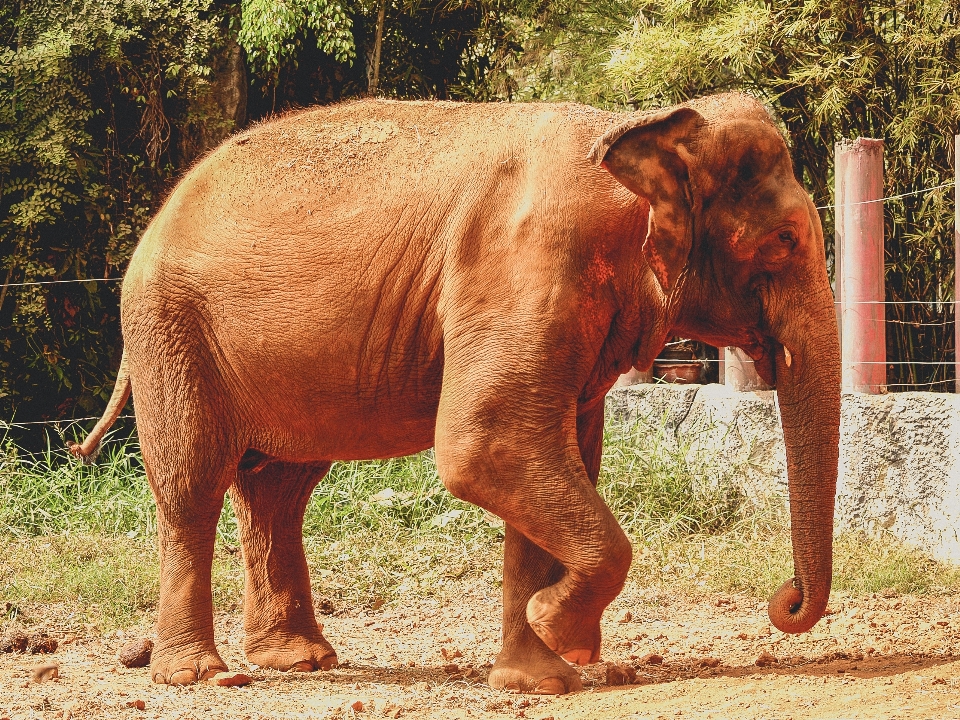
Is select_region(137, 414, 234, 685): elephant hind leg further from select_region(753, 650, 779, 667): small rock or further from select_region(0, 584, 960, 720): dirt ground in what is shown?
select_region(753, 650, 779, 667): small rock

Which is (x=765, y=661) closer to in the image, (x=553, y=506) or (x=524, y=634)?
(x=524, y=634)

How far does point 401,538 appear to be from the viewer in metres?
7.31

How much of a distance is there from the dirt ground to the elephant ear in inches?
50.9

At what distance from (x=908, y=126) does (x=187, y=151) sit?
17.0 feet

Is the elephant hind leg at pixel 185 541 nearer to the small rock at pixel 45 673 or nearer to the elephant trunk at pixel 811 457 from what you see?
the small rock at pixel 45 673

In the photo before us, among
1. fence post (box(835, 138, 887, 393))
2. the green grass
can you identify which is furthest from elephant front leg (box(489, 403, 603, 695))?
fence post (box(835, 138, 887, 393))

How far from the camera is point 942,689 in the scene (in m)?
3.91

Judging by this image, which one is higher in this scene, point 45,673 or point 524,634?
point 524,634

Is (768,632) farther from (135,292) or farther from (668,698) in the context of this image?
(135,292)

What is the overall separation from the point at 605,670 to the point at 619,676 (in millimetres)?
290

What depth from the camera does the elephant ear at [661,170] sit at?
12.7ft

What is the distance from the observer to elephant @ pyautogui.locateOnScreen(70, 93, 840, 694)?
13.0 ft

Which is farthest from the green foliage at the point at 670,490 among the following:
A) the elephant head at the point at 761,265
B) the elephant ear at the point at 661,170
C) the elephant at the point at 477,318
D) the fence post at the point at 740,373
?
the elephant ear at the point at 661,170

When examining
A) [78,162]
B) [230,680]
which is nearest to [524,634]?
[230,680]
